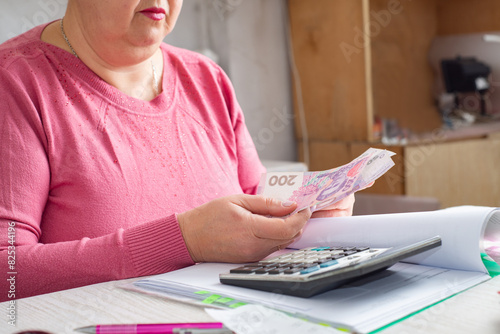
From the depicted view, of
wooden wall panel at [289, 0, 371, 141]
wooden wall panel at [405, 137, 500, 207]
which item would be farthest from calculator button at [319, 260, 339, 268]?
wooden wall panel at [289, 0, 371, 141]

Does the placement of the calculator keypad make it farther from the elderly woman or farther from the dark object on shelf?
the dark object on shelf

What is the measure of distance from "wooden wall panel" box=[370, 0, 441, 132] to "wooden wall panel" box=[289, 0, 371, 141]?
0.90 feet

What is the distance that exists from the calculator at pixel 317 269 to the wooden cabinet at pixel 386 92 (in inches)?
67.8

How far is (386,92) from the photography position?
111 inches

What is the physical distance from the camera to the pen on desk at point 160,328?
1.64ft

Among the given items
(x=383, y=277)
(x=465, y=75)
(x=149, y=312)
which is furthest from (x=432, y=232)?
(x=465, y=75)

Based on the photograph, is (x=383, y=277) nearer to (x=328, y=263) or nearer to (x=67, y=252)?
(x=328, y=263)

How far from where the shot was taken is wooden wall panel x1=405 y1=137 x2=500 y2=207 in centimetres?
233

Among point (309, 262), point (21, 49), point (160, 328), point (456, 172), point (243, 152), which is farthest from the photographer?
point (456, 172)

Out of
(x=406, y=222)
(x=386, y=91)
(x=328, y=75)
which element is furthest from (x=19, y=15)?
(x=386, y=91)

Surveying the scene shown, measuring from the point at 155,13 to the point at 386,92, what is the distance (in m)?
2.02

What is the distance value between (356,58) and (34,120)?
1.79 metres

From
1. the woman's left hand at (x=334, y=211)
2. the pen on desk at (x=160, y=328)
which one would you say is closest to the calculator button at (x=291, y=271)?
the pen on desk at (x=160, y=328)

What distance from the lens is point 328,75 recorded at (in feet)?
8.37
